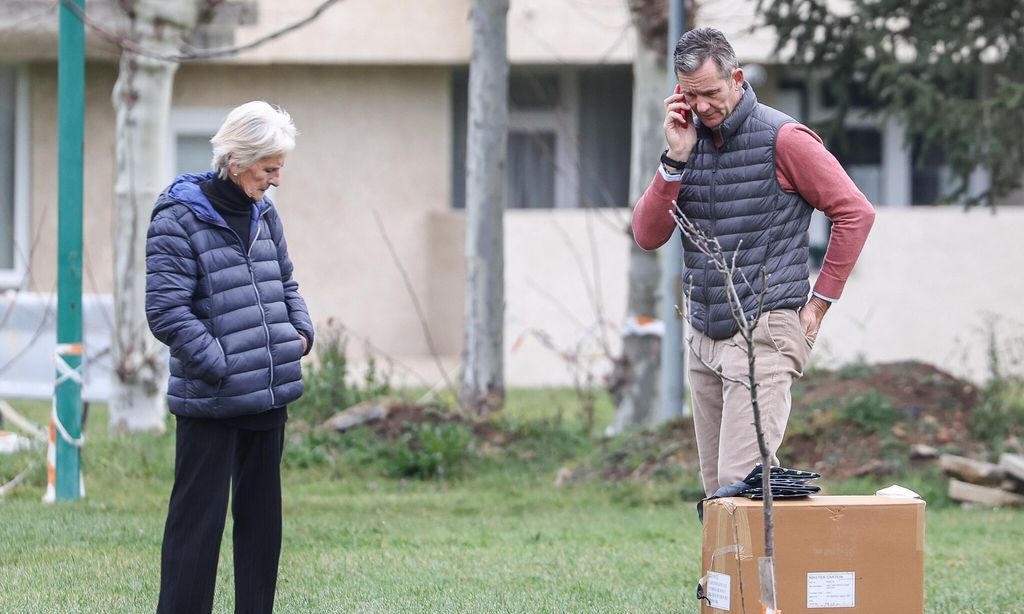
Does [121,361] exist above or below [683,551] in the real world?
above

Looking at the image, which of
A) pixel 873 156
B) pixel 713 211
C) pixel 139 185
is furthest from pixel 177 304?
pixel 873 156

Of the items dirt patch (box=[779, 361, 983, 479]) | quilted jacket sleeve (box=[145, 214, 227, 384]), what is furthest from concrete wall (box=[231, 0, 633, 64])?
quilted jacket sleeve (box=[145, 214, 227, 384])

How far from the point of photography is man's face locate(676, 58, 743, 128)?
4621mm

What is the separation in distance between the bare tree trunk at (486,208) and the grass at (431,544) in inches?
56.8

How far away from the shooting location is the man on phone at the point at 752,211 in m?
4.62

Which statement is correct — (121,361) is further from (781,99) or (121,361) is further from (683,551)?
(781,99)

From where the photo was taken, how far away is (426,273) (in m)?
17.5

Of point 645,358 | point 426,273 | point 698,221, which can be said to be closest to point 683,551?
point 698,221

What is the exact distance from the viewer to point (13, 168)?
56.0 ft

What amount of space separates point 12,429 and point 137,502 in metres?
3.33

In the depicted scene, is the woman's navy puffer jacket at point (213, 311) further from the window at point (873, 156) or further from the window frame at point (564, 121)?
the window at point (873, 156)

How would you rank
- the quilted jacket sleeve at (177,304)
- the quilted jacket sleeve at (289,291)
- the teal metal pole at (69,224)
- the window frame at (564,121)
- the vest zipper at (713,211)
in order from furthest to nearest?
the window frame at (564,121)
the teal metal pole at (69,224)
the quilted jacket sleeve at (289,291)
the vest zipper at (713,211)
the quilted jacket sleeve at (177,304)

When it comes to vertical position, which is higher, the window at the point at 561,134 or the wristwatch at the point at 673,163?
the window at the point at 561,134

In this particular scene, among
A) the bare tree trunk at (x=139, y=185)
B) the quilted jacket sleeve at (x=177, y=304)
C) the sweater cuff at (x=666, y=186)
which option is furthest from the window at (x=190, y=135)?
the sweater cuff at (x=666, y=186)
